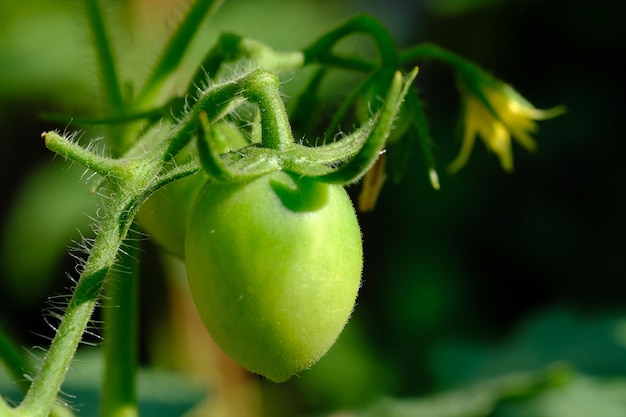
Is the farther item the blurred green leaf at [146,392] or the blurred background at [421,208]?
the blurred background at [421,208]

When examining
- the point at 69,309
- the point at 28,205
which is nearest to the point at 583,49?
the point at 28,205

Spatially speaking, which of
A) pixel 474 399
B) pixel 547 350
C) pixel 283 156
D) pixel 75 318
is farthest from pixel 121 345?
pixel 547 350

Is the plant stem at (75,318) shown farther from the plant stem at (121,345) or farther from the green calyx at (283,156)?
the plant stem at (121,345)

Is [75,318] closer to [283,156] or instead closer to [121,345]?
[283,156]

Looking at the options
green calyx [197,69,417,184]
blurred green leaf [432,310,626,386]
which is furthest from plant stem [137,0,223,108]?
blurred green leaf [432,310,626,386]

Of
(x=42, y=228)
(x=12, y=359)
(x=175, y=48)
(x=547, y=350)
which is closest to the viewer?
(x=12, y=359)

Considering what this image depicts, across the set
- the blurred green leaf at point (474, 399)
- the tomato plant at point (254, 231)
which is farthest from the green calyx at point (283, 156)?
the blurred green leaf at point (474, 399)
